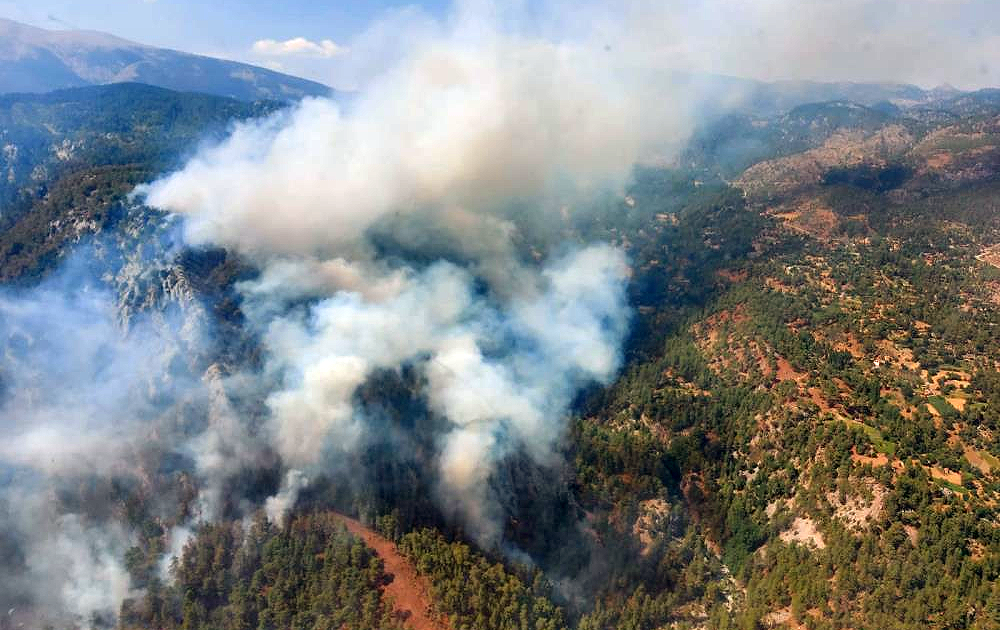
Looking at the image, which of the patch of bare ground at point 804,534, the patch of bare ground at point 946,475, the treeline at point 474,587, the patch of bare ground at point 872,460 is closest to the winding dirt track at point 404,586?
the treeline at point 474,587

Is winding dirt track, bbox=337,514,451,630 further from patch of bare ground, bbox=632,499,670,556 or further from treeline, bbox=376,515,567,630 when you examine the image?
patch of bare ground, bbox=632,499,670,556

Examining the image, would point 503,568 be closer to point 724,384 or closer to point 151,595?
point 151,595

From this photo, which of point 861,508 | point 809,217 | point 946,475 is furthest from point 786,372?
point 809,217

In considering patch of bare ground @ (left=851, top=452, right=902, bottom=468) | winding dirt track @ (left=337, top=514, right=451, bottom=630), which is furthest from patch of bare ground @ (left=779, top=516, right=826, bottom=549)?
winding dirt track @ (left=337, top=514, right=451, bottom=630)

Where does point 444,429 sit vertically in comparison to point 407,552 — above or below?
above

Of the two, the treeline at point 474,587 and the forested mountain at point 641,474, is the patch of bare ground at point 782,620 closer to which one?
the forested mountain at point 641,474

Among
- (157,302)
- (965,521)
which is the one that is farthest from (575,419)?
(157,302)
